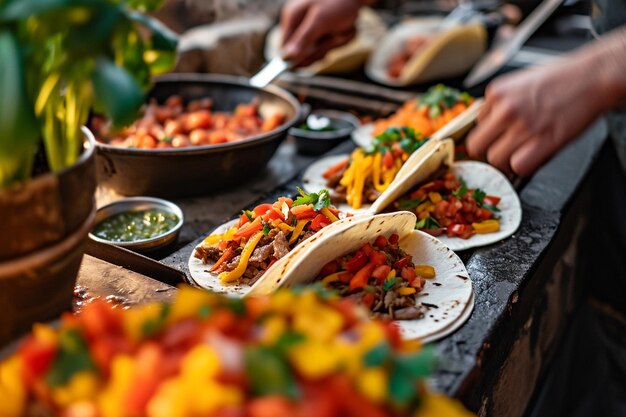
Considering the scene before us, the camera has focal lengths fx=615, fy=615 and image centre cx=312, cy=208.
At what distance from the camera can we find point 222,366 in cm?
119

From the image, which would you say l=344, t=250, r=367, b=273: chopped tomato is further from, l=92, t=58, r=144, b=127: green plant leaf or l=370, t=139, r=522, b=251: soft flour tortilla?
l=92, t=58, r=144, b=127: green plant leaf

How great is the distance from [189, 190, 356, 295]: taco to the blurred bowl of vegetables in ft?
3.07

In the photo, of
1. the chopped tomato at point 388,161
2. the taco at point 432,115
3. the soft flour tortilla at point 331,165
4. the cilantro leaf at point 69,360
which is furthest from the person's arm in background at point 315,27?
the cilantro leaf at point 69,360

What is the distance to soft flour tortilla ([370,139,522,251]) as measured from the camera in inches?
109

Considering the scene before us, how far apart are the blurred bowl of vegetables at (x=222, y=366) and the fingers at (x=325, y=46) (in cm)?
274

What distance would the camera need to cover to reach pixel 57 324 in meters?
1.65

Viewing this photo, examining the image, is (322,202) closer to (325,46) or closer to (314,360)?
(314,360)

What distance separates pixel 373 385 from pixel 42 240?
0.95 metres

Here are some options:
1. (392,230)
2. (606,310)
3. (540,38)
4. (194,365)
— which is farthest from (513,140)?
(540,38)

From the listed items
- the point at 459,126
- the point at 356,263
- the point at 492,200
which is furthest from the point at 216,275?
the point at 459,126

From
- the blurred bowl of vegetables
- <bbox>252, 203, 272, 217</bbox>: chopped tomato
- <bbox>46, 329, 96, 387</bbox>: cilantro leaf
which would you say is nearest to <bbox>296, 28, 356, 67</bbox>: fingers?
<bbox>252, 203, 272, 217</bbox>: chopped tomato

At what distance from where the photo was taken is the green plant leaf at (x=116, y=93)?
1.37m

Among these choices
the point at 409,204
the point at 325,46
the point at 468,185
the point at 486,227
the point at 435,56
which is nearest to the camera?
the point at 486,227

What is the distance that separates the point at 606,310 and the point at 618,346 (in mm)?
250
